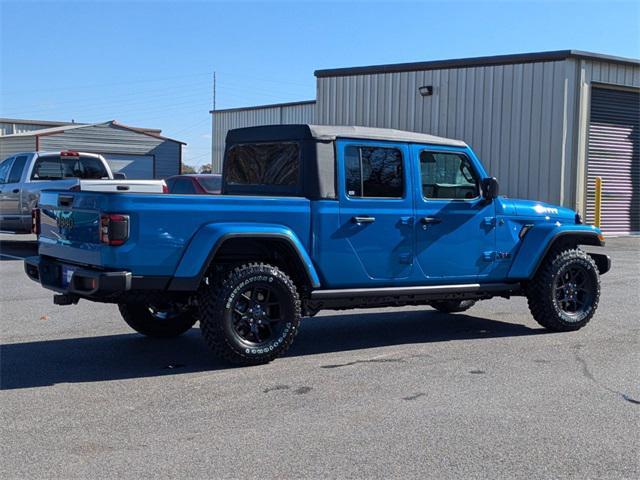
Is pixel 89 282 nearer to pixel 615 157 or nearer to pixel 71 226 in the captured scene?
pixel 71 226

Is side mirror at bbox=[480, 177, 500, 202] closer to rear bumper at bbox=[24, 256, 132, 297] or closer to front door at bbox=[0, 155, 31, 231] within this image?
rear bumper at bbox=[24, 256, 132, 297]

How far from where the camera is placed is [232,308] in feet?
20.1

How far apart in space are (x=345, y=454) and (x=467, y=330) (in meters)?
4.08

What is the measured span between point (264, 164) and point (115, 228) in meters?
1.99

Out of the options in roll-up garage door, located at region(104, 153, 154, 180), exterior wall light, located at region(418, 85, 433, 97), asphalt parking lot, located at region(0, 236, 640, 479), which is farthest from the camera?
roll-up garage door, located at region(104, 153, 154, 180)

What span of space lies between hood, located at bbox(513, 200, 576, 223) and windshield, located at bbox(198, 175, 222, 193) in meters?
8.21

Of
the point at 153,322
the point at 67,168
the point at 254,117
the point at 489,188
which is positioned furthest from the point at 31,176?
the point at 254,117

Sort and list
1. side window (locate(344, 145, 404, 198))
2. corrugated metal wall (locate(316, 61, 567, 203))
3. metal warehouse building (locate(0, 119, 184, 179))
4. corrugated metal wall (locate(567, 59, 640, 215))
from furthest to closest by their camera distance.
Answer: metal warehouse building (locate(0, 119, 184, 179)) → corrugated metal wall (locate(316, 61, 567, 203)) → corrugated metal wall (locate(567, 59, 640, 215)) → side window (locate(344, 145, 404, 198))

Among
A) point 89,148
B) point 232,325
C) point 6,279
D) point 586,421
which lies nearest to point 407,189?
point 232,325

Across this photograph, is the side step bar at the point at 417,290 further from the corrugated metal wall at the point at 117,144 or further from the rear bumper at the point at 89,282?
the corrugated metal wall at the point at 117,144

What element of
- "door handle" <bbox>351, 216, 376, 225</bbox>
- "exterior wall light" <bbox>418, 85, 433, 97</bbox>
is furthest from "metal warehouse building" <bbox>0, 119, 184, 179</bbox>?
"door handle" <bbox>351, 216, 376, 225</bbox>

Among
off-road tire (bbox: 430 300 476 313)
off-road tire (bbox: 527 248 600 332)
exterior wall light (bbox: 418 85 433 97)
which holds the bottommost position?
off-road tire (bbox: 430 300 476 313)

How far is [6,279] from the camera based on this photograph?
11.4 meters

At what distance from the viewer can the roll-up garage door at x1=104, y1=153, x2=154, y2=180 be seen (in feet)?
104
